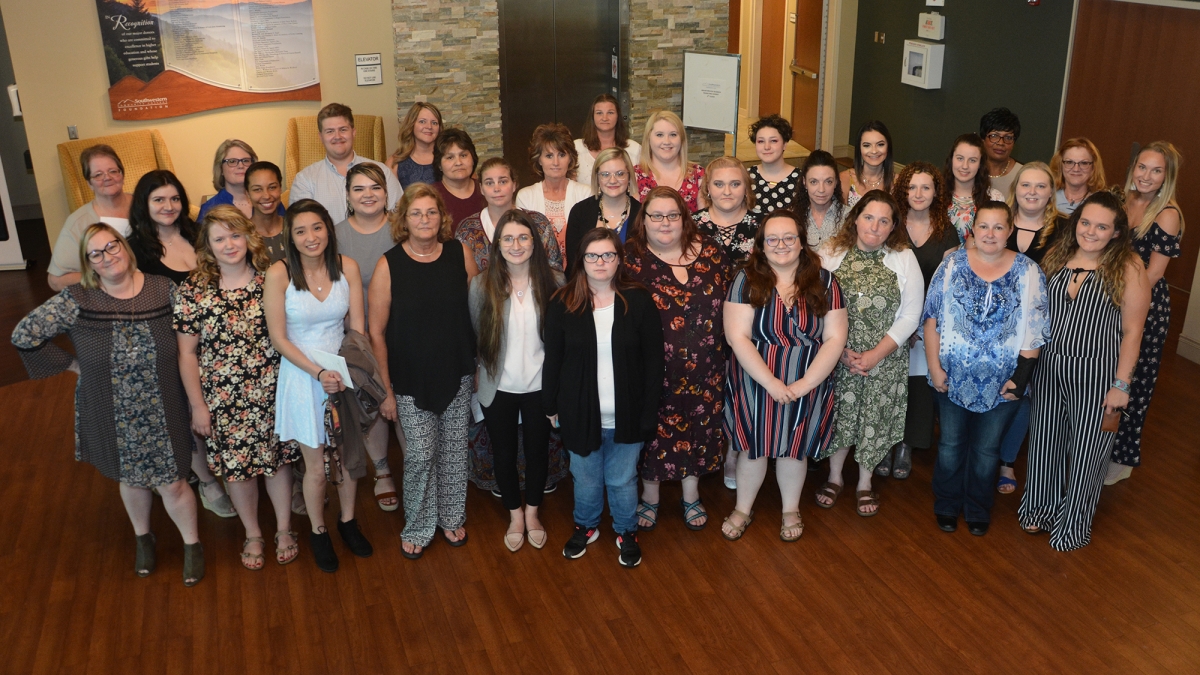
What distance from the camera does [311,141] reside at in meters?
8.10

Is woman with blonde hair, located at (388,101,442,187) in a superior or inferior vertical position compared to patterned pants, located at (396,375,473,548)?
superior

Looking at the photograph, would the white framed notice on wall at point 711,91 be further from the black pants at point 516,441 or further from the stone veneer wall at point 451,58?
the black pants at point 516,441

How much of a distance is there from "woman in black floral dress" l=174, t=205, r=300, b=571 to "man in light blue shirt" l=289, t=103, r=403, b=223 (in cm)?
147

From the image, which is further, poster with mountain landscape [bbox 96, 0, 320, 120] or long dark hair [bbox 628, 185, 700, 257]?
poster with mountain landscape [bbox 96, 0, 320, 120]

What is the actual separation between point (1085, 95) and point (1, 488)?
7863 millimetres

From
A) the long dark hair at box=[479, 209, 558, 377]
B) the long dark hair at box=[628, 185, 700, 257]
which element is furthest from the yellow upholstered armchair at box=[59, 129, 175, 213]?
the long dark hair at box=[628, 185, 700, 257]

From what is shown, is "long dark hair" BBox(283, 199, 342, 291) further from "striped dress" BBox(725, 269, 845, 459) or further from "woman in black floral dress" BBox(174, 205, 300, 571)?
"striped dress" BBox(725, 269, 845, 459)

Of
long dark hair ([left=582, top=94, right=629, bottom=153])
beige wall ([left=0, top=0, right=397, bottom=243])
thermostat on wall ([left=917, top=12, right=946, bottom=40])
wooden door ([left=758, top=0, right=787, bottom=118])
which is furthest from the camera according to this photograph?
wooden door ([left=758, top=0, right=787, bottom=118])

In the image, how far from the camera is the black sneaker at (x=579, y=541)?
4398 mm

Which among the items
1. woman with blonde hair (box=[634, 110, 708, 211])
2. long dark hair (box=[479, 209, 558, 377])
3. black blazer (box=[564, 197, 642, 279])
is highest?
woman with blonde hair (box=[634, 110, 708, 211])

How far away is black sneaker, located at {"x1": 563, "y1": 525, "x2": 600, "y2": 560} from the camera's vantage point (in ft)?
14.4

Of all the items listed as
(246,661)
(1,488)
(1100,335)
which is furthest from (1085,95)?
(1,488)

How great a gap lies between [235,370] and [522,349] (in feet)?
3.86

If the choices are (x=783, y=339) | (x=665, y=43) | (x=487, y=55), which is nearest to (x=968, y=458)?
(x=783, y=339)
